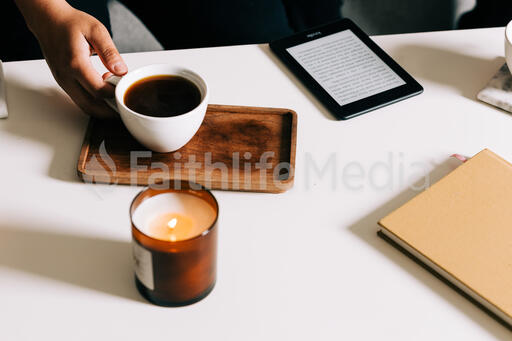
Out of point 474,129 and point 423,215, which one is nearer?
point 423,215

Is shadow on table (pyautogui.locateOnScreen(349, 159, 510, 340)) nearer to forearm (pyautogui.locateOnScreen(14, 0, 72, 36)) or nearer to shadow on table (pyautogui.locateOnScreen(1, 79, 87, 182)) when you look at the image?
shadow on table (pyautogui.locateOnScreen(1, 79, 87, 182))

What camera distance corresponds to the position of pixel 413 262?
660mm

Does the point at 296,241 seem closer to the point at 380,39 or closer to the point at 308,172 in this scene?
the point at 308,172

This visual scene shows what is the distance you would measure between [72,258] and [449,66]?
0.67 m

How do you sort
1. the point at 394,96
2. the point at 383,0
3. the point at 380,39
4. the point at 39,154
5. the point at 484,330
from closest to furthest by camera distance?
the point at 484,330 → the point at 39,154 → the point at 394,96 → the point at 380,39 → the point at 383,0

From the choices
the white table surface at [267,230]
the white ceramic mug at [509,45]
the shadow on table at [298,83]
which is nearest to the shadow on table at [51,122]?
the white table surface at [267,230]

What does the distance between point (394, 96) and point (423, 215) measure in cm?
25

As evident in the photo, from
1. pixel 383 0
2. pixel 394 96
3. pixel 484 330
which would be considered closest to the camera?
pixel 484 330

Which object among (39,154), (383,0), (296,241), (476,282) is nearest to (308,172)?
(296,241)

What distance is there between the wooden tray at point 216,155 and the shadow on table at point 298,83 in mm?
55

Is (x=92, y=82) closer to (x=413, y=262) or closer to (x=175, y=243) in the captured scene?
(x=175, y=243)

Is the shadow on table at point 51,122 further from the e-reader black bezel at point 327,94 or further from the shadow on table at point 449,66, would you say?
Result: the shadow on table at point 449,66

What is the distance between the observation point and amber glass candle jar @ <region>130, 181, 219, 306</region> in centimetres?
55

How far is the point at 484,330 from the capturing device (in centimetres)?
60
